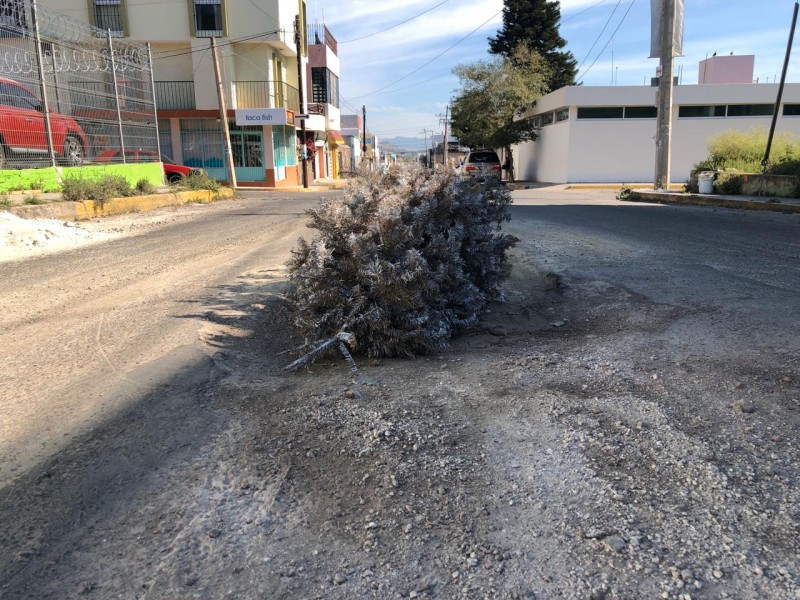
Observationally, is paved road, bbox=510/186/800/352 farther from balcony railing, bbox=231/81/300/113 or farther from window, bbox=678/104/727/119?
balcony railing, bbox=231/81/300/113

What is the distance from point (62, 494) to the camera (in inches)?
99.2

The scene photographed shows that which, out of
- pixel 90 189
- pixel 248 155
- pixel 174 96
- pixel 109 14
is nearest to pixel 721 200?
pixel 90 189

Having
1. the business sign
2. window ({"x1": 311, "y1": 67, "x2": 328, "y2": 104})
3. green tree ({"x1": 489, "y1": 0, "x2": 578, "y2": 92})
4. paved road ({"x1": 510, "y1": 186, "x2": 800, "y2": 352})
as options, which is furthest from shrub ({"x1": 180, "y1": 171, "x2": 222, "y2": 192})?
green tree ({"x1": 489, "y1": 0, "x2": 578, "y2": 92})

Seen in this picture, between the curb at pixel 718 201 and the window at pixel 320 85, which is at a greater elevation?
the window at pixel 320 85

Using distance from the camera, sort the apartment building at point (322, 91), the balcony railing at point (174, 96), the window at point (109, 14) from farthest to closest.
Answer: the apartment building at point (322, 91) → the balcony railing at point (174, 96) → the window at point (109, 14)

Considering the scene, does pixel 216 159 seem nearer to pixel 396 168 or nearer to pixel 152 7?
pixel 152 7

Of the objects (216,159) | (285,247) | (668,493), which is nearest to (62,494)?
(668,493)

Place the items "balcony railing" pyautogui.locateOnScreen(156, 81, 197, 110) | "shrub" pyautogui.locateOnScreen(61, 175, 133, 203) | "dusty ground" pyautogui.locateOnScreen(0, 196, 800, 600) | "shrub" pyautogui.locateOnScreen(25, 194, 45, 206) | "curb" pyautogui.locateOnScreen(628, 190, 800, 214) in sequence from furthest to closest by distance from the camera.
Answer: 1. "balcony railing" pyautogui.locateOnScreen(156, 81, 197, 110)
2. "curb" pyautogui.locateOnScreen(628, 190, 800, 214)
3. "shrub" pyautogui.locateOnScreen(61, 175, 133, 203)
4. "shrub" pyautogui.locateOnScreen(25, 194, 45, 206)
5. "dusty ground" pyautogui.locateOnScreen(0, 196, 800, 600)

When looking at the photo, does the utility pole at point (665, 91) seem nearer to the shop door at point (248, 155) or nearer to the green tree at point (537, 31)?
the shop door at point (248, 155)

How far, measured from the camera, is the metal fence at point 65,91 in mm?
11320

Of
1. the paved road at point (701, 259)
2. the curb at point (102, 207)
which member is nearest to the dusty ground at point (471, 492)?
the paved road at point (701, 259)

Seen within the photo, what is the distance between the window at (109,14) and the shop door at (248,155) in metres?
6.97

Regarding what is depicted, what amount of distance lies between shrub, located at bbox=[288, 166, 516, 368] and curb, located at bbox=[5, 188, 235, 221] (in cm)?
790

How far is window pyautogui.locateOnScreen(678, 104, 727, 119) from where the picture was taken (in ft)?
90.7
